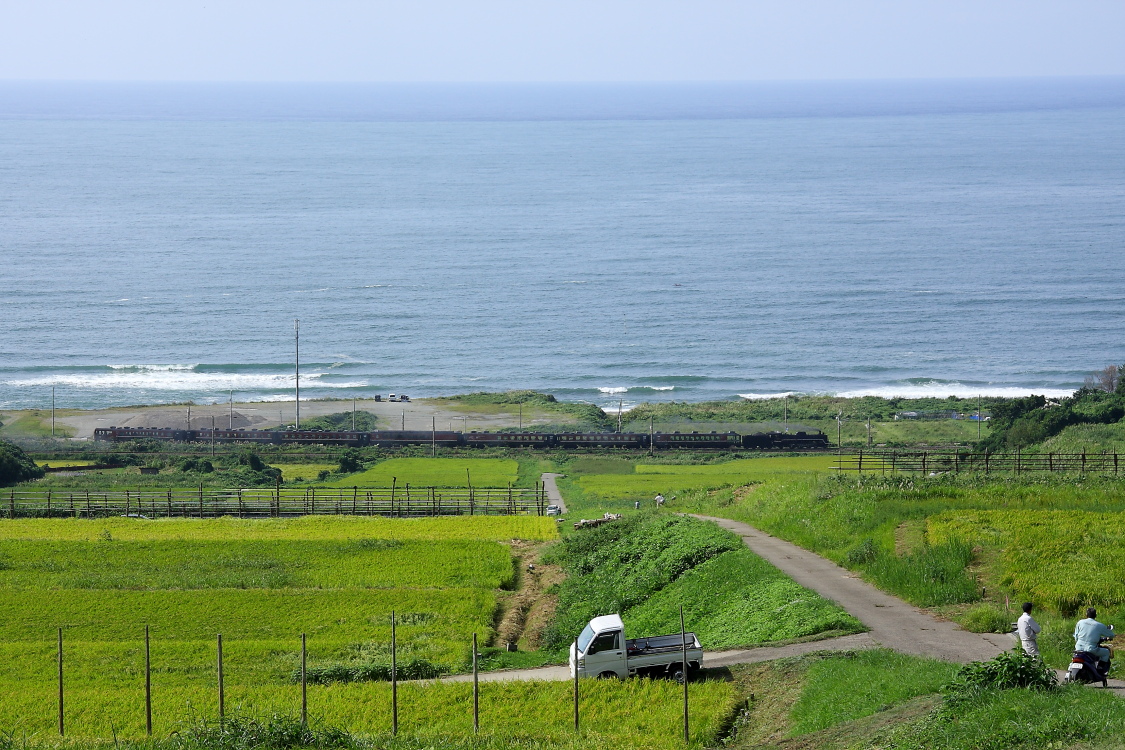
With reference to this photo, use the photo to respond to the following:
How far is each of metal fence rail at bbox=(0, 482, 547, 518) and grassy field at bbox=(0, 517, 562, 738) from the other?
11.8 ft

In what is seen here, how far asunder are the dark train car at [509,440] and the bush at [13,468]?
2598cm

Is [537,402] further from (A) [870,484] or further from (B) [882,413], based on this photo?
(A) [870,484]

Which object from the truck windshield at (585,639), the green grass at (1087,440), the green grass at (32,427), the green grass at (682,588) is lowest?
the green grass at (682,588)

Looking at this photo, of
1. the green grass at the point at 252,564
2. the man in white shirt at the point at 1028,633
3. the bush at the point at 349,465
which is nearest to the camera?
the man in white shirt at the point at 1028,633

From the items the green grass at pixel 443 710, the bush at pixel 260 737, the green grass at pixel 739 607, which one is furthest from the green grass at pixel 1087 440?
the bush at pixel 260 737

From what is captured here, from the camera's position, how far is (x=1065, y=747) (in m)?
16.5

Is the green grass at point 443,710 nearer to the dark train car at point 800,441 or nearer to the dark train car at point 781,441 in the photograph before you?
the dark train car at point 781,441

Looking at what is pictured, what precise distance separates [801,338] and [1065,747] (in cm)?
8998

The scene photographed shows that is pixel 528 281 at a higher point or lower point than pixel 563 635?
higher

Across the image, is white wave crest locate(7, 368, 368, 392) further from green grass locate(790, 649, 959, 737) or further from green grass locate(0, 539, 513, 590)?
green grass locate(790, 649, 959, 737)

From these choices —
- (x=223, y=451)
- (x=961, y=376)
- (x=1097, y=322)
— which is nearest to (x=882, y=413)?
(x=961, y=376)

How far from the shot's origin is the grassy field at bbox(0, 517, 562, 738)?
2541 centimetres

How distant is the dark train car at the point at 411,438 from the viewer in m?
76.0

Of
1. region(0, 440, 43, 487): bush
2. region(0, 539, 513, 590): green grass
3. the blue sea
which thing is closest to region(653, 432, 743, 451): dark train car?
the blue sea
